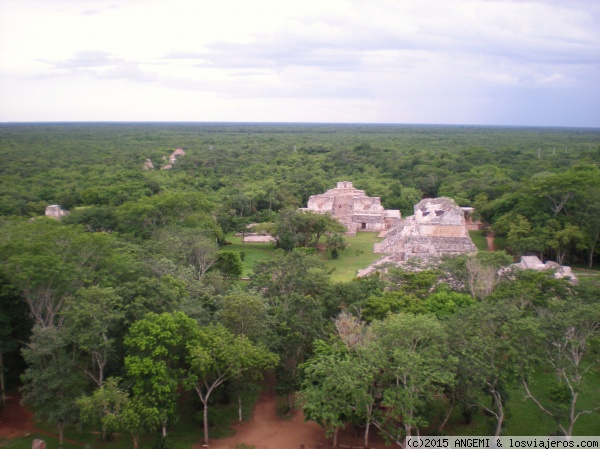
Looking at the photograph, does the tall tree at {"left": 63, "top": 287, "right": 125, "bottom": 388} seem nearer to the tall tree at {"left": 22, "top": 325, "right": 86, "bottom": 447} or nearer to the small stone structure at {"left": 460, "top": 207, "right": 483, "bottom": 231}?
the tall tree at {"left": 22, "top": 325, "right": 86, "bottom": 447}

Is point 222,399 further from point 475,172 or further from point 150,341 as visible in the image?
point 475,172

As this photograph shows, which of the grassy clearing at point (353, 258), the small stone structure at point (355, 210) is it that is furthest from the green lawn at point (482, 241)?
the grassy clearing at point (353, 258)

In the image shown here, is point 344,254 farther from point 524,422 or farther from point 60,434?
point 60,434

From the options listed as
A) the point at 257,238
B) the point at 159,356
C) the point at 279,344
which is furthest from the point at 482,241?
the point at 159,356

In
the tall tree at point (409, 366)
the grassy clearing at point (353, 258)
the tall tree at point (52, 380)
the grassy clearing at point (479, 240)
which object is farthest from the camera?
the grassy clearing at point (479, 240)

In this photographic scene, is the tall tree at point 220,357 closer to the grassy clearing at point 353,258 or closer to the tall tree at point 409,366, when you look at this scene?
the tall tree at point 409,366

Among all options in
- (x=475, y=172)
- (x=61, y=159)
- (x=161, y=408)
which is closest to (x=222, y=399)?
(x=161, y=408)
